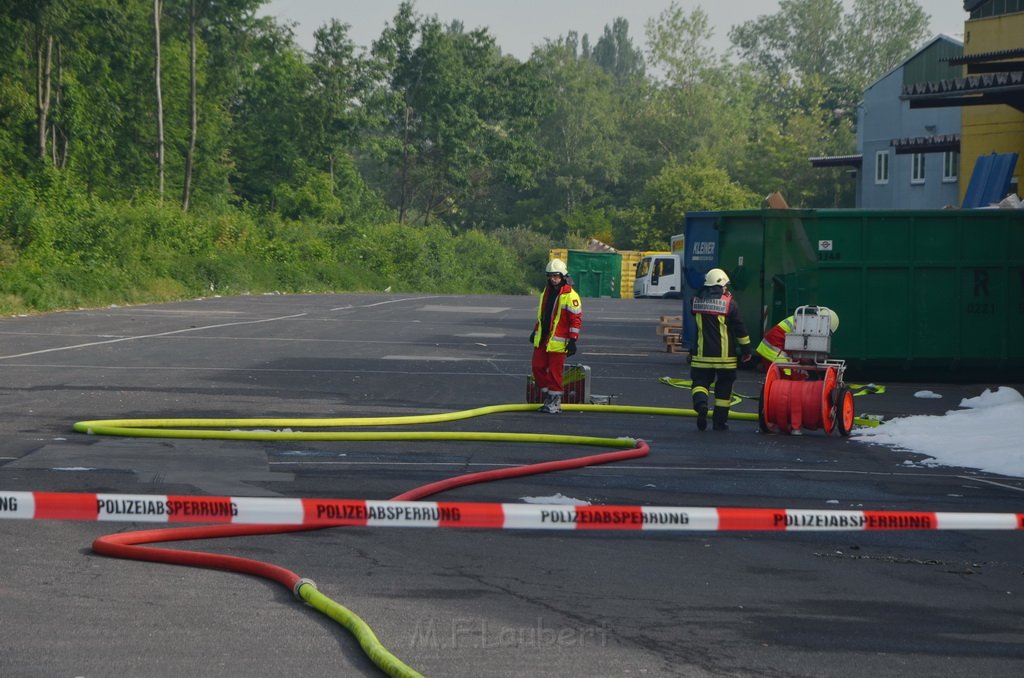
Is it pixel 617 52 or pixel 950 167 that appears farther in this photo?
pixel 617 52

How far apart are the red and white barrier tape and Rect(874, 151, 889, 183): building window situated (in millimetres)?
52077

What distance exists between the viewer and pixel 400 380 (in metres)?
19.9

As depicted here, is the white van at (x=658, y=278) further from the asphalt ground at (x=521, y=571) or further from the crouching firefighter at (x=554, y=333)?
the asphalt ground at (x=521, y=571)

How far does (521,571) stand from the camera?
7633 millimetres

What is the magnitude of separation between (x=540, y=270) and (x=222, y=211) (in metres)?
22.7

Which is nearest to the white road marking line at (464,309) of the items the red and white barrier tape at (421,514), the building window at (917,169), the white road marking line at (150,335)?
the white road marking line at (150,335)

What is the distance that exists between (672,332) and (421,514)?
2117 centimetres

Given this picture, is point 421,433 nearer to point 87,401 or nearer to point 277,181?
point 87,401

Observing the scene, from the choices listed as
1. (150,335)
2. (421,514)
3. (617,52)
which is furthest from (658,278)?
(617,52)

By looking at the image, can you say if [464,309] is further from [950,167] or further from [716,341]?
[716,341]

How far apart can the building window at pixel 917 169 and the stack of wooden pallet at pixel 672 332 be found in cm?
3028

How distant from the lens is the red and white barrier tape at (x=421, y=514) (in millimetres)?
5828

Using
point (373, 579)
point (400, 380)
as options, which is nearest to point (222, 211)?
point (400, 380)

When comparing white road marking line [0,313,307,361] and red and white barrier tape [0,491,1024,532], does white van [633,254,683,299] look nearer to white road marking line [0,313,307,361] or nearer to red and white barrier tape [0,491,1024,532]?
white road marking line [0,313,307,361]
